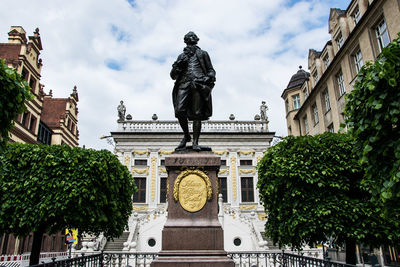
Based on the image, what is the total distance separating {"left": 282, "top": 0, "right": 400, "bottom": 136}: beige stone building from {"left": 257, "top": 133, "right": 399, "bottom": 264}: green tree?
820cm

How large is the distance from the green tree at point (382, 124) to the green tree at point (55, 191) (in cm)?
928

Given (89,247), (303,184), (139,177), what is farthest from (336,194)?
(139,177)

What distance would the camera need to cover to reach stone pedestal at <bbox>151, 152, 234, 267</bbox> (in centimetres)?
555

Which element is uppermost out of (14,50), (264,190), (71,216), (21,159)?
(14,50)

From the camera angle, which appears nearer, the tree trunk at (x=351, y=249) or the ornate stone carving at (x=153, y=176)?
the tree trunk at (x=351, y=249)

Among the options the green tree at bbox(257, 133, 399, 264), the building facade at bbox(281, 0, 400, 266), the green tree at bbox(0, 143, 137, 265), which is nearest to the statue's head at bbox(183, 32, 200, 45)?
the green tree at bbox(257, 133, 399, 264)

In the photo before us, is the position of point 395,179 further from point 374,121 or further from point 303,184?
point 303,184

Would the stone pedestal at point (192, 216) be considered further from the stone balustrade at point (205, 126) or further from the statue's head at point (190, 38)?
the stone balustrade at point (205, 126)

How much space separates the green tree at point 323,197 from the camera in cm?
1023

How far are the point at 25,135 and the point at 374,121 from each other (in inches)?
989

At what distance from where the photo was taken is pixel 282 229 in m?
11.2

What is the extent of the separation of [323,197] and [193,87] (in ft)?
21.5

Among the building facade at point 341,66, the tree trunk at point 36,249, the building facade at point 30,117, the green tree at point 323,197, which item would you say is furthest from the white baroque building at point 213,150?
the green tree at point 323,197

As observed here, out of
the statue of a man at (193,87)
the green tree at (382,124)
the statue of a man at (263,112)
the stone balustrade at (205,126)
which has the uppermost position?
the statue of a man at (263,112)
